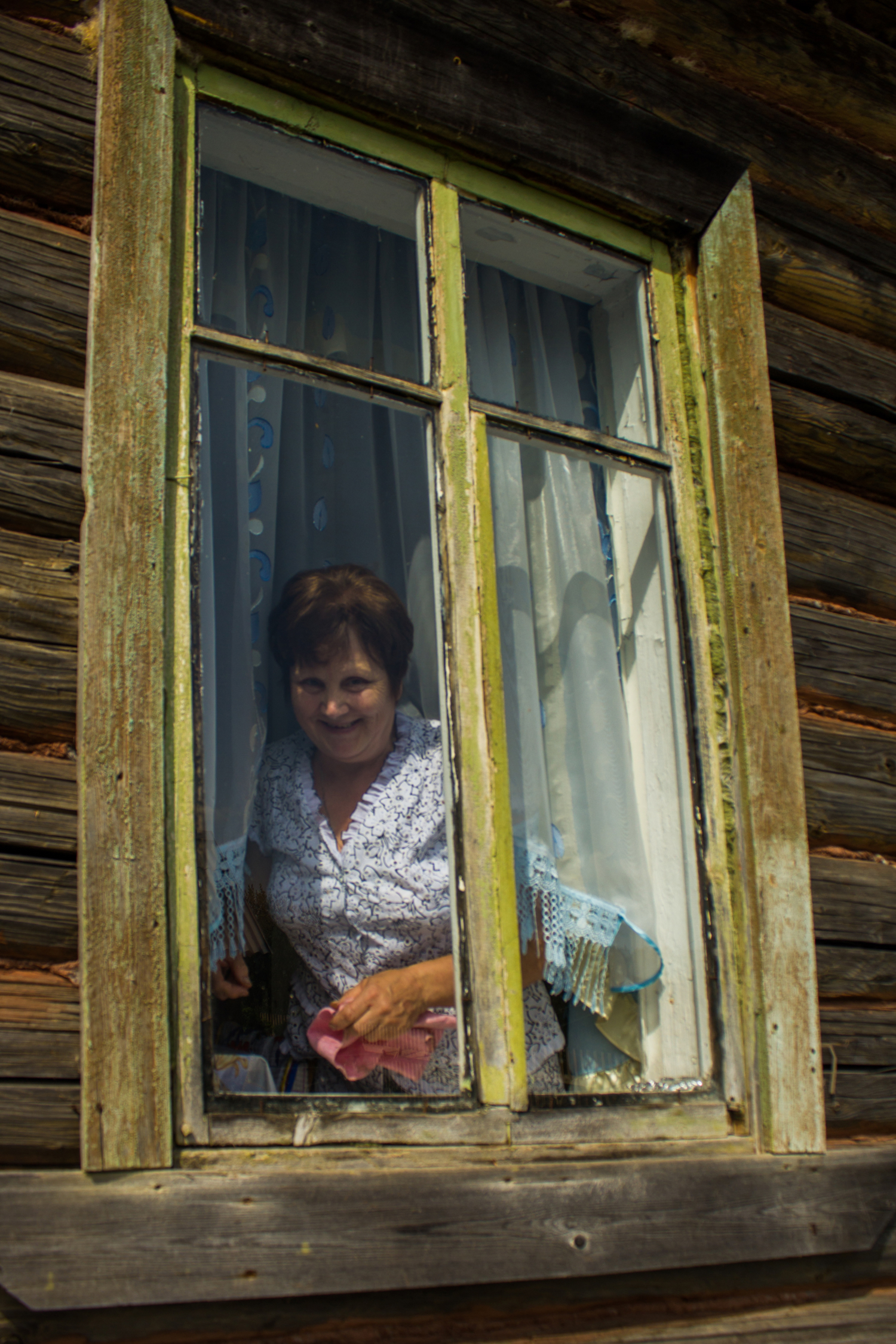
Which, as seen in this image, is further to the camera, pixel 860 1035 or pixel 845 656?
pixel 845 656

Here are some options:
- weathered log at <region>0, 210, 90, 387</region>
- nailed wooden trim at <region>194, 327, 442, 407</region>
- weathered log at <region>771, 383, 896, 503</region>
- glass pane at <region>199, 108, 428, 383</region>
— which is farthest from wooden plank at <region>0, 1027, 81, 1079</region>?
weathered log at <region>771, 383, 896, 503</region>

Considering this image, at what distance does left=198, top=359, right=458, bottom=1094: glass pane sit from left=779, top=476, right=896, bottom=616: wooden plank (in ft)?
2.42

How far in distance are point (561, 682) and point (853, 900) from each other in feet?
2.08

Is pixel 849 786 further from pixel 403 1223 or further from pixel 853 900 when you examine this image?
pixel 403 1223

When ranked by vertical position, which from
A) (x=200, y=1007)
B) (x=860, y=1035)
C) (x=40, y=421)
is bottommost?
(x=860, y=1035)

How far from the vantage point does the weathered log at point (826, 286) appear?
2090mm

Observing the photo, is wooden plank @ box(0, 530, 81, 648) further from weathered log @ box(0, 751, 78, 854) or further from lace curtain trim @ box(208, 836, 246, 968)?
lace curtain trim @ box(208, 836, 246, 968)

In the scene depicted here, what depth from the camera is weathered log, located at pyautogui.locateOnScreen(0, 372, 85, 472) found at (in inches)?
53.4

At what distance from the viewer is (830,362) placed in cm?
211

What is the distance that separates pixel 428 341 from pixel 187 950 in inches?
42.0

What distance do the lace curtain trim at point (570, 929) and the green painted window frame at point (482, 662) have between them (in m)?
0.17

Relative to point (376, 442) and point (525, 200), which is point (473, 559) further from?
point (525, 200)

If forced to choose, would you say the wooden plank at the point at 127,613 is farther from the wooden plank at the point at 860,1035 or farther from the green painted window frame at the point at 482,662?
the wooden plank at the point at 860,1035

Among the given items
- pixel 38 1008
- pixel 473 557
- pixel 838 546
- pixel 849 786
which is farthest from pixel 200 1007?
pixel 838 546
